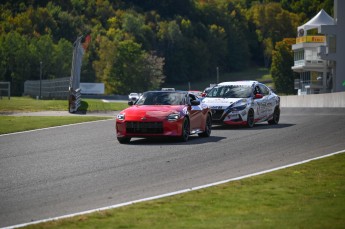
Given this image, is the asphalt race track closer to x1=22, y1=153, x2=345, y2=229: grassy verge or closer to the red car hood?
the red car hood

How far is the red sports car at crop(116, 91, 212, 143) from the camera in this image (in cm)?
2189

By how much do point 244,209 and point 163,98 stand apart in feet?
40.7

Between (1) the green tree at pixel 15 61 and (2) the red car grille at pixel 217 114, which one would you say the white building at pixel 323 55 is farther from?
(2) the red car grille at pixel 217 114

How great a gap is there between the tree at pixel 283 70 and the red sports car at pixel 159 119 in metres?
132

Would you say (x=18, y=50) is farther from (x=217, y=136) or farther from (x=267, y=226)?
(x=267, y=226)

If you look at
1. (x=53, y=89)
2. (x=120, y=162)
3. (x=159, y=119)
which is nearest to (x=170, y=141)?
(x=159, y=119)

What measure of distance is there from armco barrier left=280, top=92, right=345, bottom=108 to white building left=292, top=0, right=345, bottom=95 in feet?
114

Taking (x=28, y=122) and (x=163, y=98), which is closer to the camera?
(x=163, y=98)

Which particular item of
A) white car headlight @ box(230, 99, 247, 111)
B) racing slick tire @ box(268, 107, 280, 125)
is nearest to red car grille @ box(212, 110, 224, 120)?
white car headlight @ box(230, 99, 247, 111)

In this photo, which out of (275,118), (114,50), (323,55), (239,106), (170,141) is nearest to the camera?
(170,141)

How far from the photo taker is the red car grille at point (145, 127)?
21875 mm

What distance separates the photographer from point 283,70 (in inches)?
6142

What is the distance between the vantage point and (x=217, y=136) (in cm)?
2395

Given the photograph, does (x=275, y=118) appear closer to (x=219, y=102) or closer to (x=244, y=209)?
(x=219, y=102)
